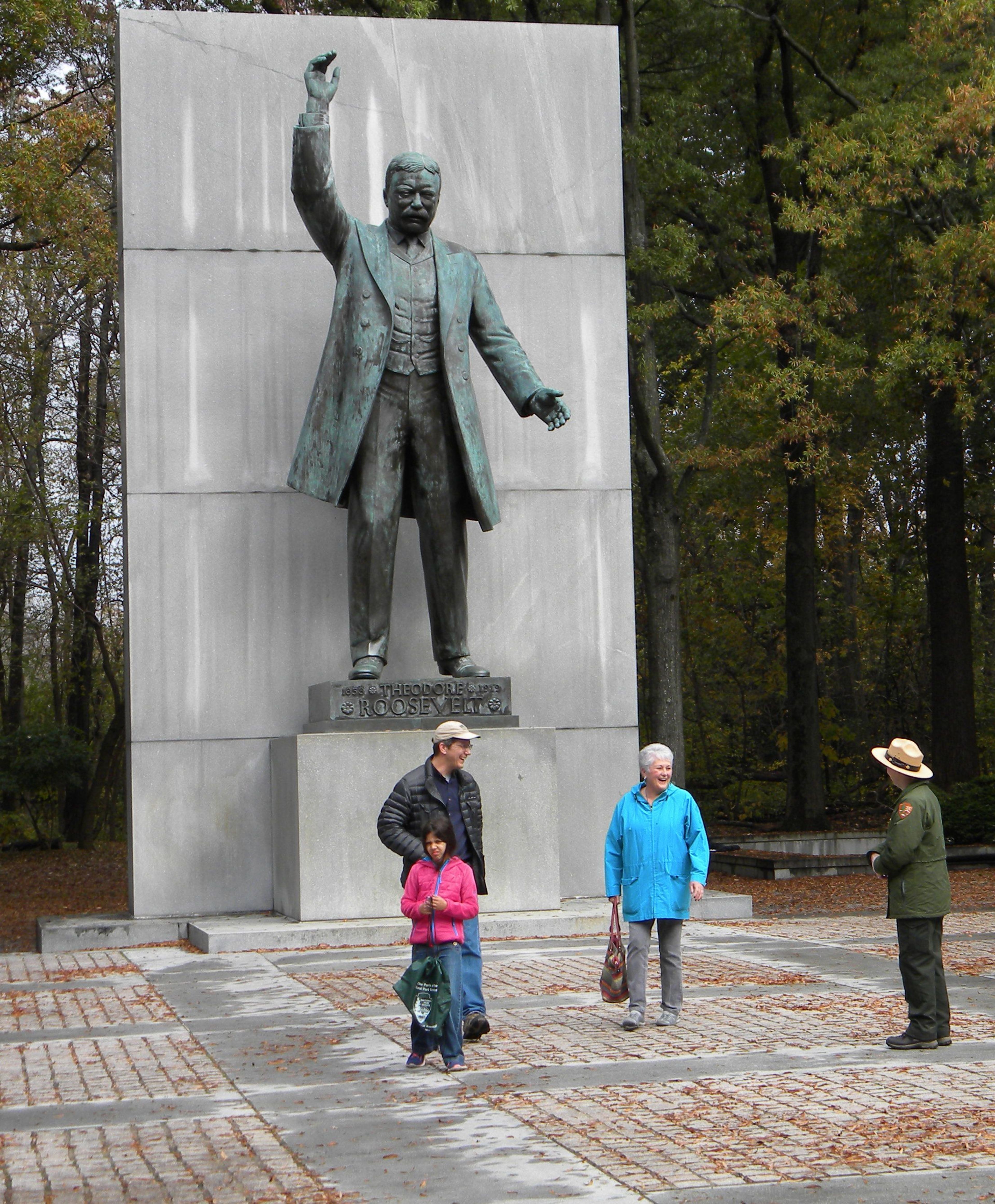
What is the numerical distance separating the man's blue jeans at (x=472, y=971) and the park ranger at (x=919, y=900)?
5.87 feet

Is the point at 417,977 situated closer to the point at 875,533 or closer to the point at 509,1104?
the point at 509,1104

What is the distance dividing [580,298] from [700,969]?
6528mm

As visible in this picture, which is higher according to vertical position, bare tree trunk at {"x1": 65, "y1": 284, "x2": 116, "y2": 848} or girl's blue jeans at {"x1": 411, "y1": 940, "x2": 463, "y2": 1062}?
bare tree trunk at {"x1": 65, "y1": 284, "x2": 116, "y2": 848}

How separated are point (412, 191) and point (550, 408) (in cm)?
186

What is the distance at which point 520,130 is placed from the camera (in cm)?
1412

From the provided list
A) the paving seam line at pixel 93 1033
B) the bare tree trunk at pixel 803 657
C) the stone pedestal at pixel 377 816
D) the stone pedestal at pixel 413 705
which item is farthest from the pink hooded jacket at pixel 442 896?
the bare tree trunk at pixel 803 657

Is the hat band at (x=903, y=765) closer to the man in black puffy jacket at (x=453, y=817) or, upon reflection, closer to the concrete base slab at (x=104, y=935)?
the man in black puffy jacket at (x=453, y=817)

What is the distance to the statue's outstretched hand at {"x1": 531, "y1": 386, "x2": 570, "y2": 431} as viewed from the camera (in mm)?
11750

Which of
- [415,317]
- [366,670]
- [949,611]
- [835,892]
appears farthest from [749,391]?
[366,670]

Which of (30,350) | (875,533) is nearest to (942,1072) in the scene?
(30,350)

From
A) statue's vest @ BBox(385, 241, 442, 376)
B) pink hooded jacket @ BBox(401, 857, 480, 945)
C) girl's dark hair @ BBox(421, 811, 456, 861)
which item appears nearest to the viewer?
pink hooded jacket @ BBox(401, 857, 480, 945)

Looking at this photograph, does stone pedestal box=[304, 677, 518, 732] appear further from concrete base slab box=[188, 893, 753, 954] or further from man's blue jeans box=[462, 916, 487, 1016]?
man's blue jeans box=[462, 916, 487, 1016]

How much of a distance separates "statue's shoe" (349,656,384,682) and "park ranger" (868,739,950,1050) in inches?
206

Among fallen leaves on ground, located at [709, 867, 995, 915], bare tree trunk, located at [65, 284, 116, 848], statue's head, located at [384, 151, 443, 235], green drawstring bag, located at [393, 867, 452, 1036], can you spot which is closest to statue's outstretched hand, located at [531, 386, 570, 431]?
statue's head, located at [384, 151, 443, 235]
